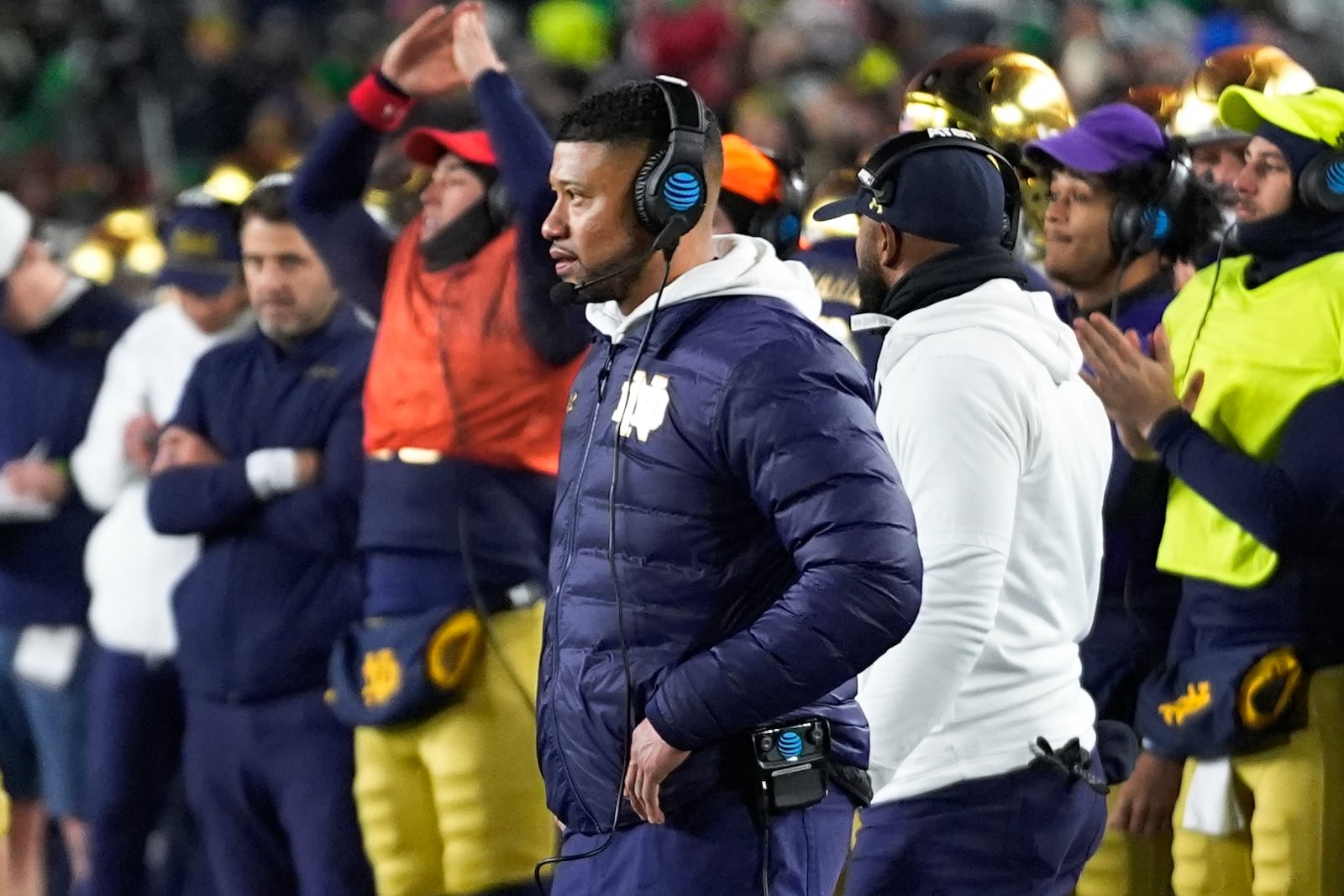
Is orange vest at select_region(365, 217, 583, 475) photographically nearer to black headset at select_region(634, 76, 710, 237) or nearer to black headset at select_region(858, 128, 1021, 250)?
black headset at select_region(858, 128, 1021, 250)

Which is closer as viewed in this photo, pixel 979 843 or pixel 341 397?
pixel 979 843

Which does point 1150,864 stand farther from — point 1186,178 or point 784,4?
point 784,4

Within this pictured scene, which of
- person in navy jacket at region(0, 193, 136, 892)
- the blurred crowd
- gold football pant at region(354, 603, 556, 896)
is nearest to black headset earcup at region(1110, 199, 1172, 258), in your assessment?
gold football pant at region(354, 603, 556, 896)

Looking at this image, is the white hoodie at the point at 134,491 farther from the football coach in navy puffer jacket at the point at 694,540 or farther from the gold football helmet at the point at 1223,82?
the football coach in navy puffer jacket at the point at 694,540

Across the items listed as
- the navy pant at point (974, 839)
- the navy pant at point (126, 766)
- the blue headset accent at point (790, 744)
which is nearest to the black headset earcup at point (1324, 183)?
the navy pant at point (974, 839)

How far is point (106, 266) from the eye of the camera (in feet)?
29.7

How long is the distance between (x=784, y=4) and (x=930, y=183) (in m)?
8.67

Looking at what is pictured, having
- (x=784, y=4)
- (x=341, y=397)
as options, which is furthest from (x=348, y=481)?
(x=784, y=4)

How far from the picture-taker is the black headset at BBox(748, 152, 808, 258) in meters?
5.17

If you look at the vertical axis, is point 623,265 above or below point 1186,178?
above

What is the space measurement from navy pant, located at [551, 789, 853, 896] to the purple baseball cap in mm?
2100

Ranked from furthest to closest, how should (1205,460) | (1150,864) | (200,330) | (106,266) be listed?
(106,266)
(200,330)
(1150,864)
(1205,460)

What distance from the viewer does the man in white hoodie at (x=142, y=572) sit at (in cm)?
573

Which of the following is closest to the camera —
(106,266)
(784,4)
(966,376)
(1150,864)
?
(966,376)
